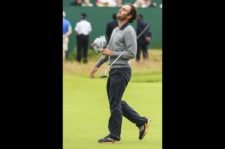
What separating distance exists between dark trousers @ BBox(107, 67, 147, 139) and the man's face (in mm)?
609

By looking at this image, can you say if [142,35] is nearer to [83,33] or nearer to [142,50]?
[142,50]

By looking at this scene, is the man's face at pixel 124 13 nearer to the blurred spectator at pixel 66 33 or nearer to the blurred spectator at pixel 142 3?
the blurred spectator at pixel 142 3

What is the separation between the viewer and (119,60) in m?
22.1

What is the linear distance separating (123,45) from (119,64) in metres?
0.23

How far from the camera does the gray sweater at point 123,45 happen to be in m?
22.0

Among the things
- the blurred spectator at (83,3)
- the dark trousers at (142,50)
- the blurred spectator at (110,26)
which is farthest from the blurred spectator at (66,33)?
the dark trousers at (142,50)

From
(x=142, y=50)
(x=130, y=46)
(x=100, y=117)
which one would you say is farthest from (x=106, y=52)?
(x=100, y=117)

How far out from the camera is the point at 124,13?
22.1m

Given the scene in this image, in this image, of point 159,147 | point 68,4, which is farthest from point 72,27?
point 159,147

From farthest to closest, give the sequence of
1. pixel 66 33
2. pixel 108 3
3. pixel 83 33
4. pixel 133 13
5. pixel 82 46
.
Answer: pixel 82 46 < pixel 66 33 < pixel 108 3 < pixel 83 33 < pixel 133 13

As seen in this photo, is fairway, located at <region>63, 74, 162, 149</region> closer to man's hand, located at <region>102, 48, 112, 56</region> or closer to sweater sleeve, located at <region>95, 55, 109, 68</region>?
sweater sleeve, located at <region>95, 55, 109, 68</region>

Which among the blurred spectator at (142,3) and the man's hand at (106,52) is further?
the blurred spectator at (142,3)

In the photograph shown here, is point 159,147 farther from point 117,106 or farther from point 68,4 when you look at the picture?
point 68,4

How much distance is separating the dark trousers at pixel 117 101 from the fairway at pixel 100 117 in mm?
82
